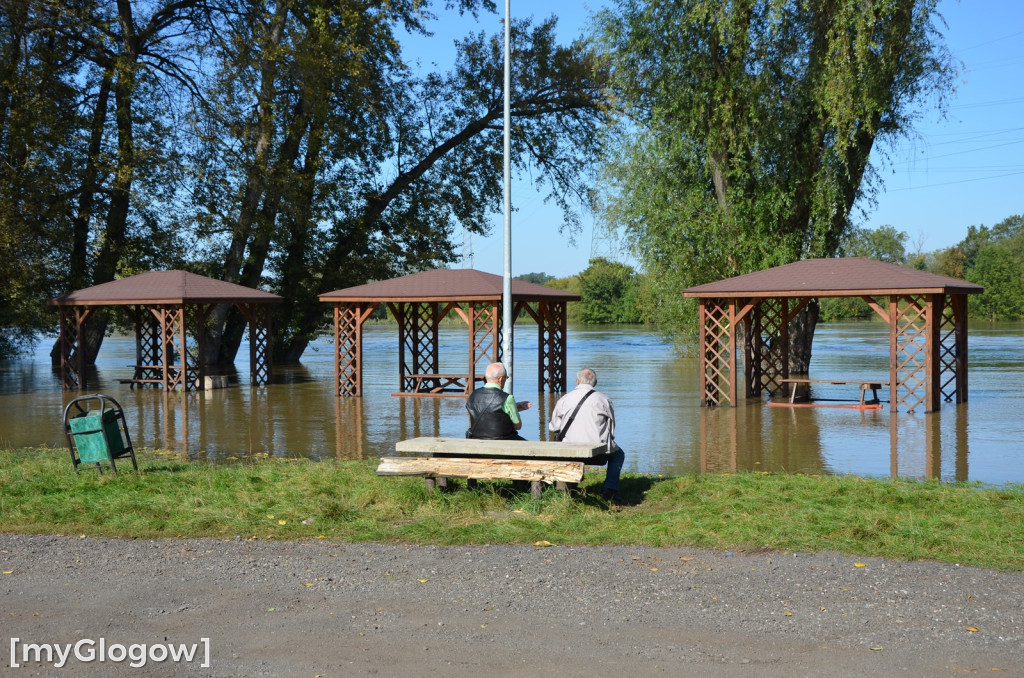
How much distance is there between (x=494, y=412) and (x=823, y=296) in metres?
13.2

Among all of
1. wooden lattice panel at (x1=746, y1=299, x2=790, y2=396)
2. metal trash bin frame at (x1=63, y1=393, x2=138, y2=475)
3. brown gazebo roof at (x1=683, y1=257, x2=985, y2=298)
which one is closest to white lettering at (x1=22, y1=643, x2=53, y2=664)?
metal trash bin frame at (x1=63, y1=393, x2=138, y2=475)

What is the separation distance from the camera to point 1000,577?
6.84 meters

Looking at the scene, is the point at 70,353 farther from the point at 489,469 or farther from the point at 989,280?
the point at 989,280

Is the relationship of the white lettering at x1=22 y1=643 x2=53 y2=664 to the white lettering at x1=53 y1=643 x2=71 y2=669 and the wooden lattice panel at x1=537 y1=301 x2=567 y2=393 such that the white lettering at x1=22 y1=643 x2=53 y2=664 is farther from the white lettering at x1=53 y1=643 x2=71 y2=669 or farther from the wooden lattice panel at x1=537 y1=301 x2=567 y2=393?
the wooden lattice panel at x1=537 y1=301 x2=567 y2=393

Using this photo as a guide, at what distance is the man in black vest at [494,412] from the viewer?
997cm

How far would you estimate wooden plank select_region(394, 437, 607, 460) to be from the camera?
9070mm

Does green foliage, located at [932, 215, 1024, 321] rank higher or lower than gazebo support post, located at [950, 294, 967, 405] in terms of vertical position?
higher

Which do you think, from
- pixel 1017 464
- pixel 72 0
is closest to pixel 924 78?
pixel 1017 464

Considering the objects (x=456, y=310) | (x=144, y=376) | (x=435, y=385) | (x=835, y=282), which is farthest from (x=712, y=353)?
(x=144, y=376)

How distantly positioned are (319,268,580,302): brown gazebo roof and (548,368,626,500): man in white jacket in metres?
13.9

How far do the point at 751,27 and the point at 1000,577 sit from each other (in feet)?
69.5

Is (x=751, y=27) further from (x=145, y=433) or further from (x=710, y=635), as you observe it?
(x=710, y=635)

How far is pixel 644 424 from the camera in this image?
18719mm

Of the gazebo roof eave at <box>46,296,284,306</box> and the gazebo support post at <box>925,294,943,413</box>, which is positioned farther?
the gazebo roof eave at <box>46,296,284,306</box>
